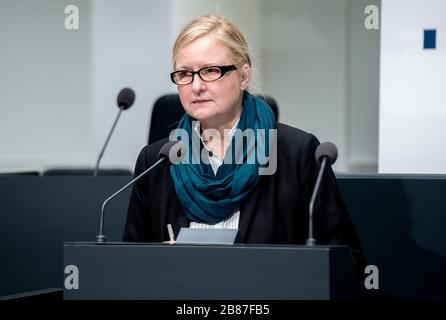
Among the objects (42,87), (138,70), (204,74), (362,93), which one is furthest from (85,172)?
(204,74)

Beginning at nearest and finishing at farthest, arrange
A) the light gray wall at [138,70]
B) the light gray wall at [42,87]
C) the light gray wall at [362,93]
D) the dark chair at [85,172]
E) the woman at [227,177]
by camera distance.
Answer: the woman at [227,177], the dark chair at [85,172], the light gray wall at [362,93], the light gray wall at [138,70], the light gray wall at [42,87]

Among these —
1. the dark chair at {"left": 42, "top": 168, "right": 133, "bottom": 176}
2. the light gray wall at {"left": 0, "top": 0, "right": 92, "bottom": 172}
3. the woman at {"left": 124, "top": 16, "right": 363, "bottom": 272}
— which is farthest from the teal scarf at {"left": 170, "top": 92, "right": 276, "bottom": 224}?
the light gray wall at {"left": 0, "top": 0, "right": 92, "bottom": 172}

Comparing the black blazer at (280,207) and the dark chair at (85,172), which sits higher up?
the black blazer at (280,207)

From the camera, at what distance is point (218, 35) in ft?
8.52

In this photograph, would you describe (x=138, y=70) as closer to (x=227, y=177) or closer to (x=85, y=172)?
(x=85, y=172)

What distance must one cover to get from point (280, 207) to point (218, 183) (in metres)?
0.19

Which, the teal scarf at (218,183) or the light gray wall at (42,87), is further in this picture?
the light gray wall at (42,87)

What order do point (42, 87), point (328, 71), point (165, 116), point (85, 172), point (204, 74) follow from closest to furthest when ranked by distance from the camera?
point (204, 74)
point (165, 116)
point (85, 172)
point (328, 71)
point (42, 87)

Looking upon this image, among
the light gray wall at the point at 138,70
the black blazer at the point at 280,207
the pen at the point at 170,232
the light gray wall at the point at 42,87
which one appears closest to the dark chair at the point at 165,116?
the black blazer at the point at 280,207

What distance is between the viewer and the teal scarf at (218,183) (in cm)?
251

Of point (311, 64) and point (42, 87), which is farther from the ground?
point (311, 64)

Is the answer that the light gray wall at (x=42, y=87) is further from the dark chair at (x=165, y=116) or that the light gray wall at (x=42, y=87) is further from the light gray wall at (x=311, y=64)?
the dark chair at (x=165, y=116)

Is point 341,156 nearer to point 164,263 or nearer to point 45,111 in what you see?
point 45,111
